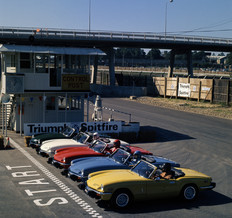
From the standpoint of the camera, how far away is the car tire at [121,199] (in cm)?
1112

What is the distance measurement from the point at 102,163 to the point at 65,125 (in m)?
8.75

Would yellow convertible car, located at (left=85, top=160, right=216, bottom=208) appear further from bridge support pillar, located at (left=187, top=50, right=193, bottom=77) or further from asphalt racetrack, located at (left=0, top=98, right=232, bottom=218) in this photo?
bridge support pillar, located at (left=187, top=50, right=193, bottom=77)

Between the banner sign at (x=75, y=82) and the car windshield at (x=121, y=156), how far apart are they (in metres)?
10.7

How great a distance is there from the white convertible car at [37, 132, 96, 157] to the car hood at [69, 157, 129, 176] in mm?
2834

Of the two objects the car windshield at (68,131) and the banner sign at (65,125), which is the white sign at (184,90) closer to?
the banner sign at (65,125)

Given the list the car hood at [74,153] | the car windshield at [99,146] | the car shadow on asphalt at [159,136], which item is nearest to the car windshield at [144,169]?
the car hood at [74,153]

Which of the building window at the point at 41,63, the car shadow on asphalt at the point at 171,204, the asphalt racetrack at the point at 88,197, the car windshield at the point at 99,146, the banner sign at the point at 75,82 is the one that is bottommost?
the car shadow on asphalt at the point at 171,204

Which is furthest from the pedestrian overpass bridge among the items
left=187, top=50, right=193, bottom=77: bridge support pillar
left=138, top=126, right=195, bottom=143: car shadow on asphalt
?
left=138, top=126, right=195, bottom=143: car shadow on asphalt

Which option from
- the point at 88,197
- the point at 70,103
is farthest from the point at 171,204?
the point at 70,103

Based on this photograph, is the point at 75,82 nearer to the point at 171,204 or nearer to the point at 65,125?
the point at 65,125

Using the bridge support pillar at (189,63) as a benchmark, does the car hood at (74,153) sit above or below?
below

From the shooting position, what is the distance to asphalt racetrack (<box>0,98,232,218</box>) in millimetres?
11078

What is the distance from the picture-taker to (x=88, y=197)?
12203mm

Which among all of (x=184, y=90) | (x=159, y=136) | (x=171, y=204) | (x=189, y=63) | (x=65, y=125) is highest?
(x=189, y=63)
